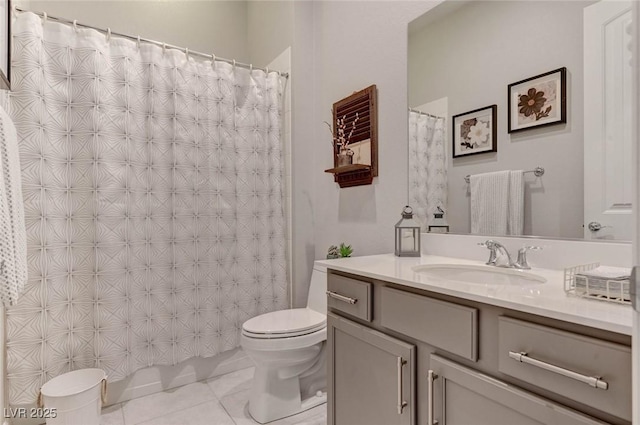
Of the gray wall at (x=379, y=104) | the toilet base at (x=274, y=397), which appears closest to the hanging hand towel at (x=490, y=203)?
the gray wall at (x=379, y=104)

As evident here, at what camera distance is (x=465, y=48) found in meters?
1.42

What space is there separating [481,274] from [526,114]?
609mm

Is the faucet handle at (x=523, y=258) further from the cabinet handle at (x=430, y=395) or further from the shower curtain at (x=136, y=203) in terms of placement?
the shower curtain at (x=136, y=203)

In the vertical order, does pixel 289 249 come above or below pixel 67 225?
below

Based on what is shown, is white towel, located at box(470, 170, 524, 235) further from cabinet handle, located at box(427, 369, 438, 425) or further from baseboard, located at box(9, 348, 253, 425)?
baseboard, located at box(9, 348, 253, 425)

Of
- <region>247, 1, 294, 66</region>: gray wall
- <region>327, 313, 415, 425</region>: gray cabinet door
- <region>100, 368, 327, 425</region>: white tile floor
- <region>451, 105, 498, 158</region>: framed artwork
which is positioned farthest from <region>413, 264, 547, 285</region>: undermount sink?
<region>247, 1, 294, 66</region>: gray wall

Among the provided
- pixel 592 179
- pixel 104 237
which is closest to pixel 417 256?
pixel 592 179

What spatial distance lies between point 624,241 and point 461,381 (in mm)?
649

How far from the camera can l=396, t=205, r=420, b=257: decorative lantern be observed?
1541 mm

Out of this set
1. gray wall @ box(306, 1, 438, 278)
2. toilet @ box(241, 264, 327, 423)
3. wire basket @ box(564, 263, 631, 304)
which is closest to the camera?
wire basket @ box(564, 263, 631, 304)

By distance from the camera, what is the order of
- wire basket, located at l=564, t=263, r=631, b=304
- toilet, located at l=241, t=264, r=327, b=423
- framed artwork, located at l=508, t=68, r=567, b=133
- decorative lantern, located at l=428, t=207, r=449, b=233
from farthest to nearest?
1. toilet, located at l=241, t=264, r=327, b=423
2. decorative lantern, located at l=428, t=207, r=449, b=233
3. framed artwork, located at l=508, t=68, r=567, b=133
4. wire basket, located at l=564, t=263, r=631, b=304

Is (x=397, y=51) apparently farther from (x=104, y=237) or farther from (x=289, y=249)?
(x=104, y=237)

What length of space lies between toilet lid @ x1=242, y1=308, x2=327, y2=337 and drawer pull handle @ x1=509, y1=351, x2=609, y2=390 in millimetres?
1110

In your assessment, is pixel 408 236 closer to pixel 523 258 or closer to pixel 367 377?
pixel 523 258
